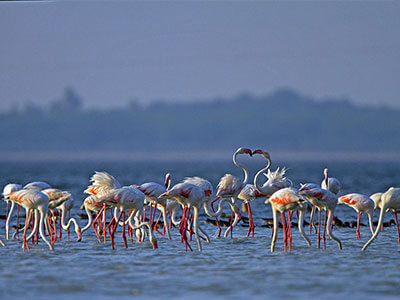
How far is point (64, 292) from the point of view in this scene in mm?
8445

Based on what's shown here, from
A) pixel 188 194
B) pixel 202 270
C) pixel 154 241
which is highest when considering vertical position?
pixel 188 194

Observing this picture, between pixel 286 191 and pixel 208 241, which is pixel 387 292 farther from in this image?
pixel 208 241

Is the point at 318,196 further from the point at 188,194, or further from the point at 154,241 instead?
the point at 154,241

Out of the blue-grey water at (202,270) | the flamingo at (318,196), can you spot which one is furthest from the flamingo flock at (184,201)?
the blue-grey water at (202,270)

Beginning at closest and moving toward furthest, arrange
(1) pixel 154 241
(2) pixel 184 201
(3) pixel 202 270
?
(3) pixel 202 270 < (2) pixel 184 201 < (1) pixel 154 241

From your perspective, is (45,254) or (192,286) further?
(45,254)

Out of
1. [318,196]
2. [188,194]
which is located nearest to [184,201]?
[188,194]

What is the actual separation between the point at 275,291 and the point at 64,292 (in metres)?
2.42

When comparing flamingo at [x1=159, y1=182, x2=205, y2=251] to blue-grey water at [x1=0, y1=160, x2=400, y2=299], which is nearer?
blue-grey water at [x1=0, y1=160, x2=400, y2=299]

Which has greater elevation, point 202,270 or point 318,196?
point 318,196

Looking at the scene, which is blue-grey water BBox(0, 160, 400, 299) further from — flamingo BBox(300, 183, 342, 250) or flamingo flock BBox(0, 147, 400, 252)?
flamingo BBox(300, 183, 342, 250)

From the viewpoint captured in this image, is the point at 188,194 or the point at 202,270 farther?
the point at 188,194

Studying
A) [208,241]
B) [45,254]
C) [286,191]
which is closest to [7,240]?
[45,254]

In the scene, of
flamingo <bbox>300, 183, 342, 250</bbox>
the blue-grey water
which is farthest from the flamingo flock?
the blue-grey water
